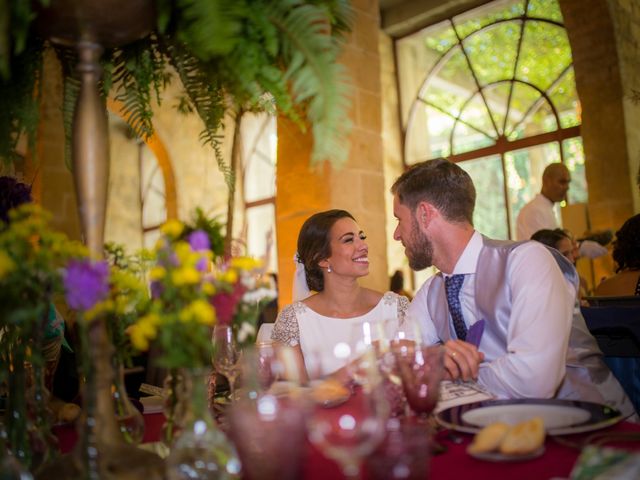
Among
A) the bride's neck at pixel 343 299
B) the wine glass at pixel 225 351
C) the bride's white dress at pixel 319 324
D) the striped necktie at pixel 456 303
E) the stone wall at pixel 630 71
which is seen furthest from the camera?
the stone wall at pixel 630 71

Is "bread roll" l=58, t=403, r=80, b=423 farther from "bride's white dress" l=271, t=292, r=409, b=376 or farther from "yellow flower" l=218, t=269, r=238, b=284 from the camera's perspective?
"bride's white dress" l=271, t=292, r=409, b=376

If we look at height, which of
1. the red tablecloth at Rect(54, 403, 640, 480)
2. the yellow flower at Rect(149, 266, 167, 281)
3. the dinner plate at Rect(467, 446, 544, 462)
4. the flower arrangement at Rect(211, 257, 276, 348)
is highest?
the yellow flower at Rect(149, 266, 167, 281)

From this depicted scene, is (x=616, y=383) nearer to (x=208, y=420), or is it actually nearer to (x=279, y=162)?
(x=208, y=420)

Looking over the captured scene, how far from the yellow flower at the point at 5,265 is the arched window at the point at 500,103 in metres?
7.49

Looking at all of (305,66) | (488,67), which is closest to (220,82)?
(305,66)

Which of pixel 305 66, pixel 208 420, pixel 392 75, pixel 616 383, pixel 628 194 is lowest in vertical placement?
pixel 616 383

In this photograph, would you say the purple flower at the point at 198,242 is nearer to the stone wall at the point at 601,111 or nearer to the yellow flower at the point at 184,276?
the yellow flower at the point at 184,276

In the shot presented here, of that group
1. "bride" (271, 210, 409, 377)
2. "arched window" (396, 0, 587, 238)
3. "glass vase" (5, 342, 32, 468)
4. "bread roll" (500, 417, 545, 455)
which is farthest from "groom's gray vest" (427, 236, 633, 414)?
"arched window" (396, 0, 587, 238)

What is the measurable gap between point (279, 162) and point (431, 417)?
9.45 ft

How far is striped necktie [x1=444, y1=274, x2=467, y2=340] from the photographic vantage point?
2.13 meters

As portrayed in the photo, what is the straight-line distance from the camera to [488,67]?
8273 millimetres

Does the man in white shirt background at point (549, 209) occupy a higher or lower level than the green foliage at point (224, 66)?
higher

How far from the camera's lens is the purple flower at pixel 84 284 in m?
0.82

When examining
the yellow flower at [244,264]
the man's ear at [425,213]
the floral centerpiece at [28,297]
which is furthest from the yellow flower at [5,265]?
the man's ear at [425,213]
